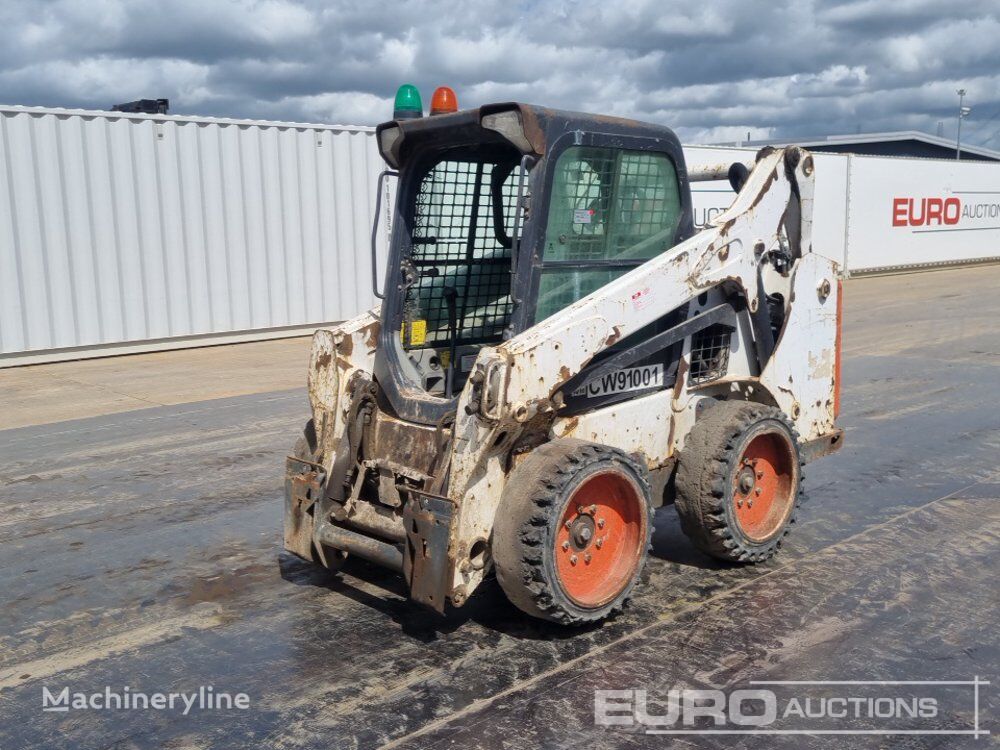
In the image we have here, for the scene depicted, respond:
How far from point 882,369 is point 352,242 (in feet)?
27.9

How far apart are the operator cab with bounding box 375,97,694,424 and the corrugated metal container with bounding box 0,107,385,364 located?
969 cm

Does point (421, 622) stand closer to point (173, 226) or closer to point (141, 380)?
point (141, 380)

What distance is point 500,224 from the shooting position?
5215 mm

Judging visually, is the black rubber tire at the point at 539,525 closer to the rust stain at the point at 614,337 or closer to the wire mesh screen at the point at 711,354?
the rust stain at the point at 614,337

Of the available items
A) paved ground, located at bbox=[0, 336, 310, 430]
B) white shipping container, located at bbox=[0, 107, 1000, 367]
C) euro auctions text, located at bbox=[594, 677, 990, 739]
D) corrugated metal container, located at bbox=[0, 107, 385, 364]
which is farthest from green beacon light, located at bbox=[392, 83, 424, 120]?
corrugated metal container, located at bbox=[0, 107, 385, 364]

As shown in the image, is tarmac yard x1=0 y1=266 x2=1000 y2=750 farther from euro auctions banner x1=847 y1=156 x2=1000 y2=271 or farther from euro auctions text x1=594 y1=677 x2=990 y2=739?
euro auctions banner x1=847 y1=156 x2=1000 y2=271

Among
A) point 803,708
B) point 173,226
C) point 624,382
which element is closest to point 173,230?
point 173,226

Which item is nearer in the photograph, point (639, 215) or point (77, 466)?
point (639, 215)

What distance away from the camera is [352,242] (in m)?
16.3

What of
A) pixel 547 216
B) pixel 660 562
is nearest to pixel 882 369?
pixel 660 562

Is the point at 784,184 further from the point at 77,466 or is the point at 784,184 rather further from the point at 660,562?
the point at 77,466

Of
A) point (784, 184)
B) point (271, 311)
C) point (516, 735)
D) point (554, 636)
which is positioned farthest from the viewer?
point (271, 311)

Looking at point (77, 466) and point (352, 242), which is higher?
point (352, 242)

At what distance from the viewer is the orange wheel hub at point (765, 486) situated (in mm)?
5148
